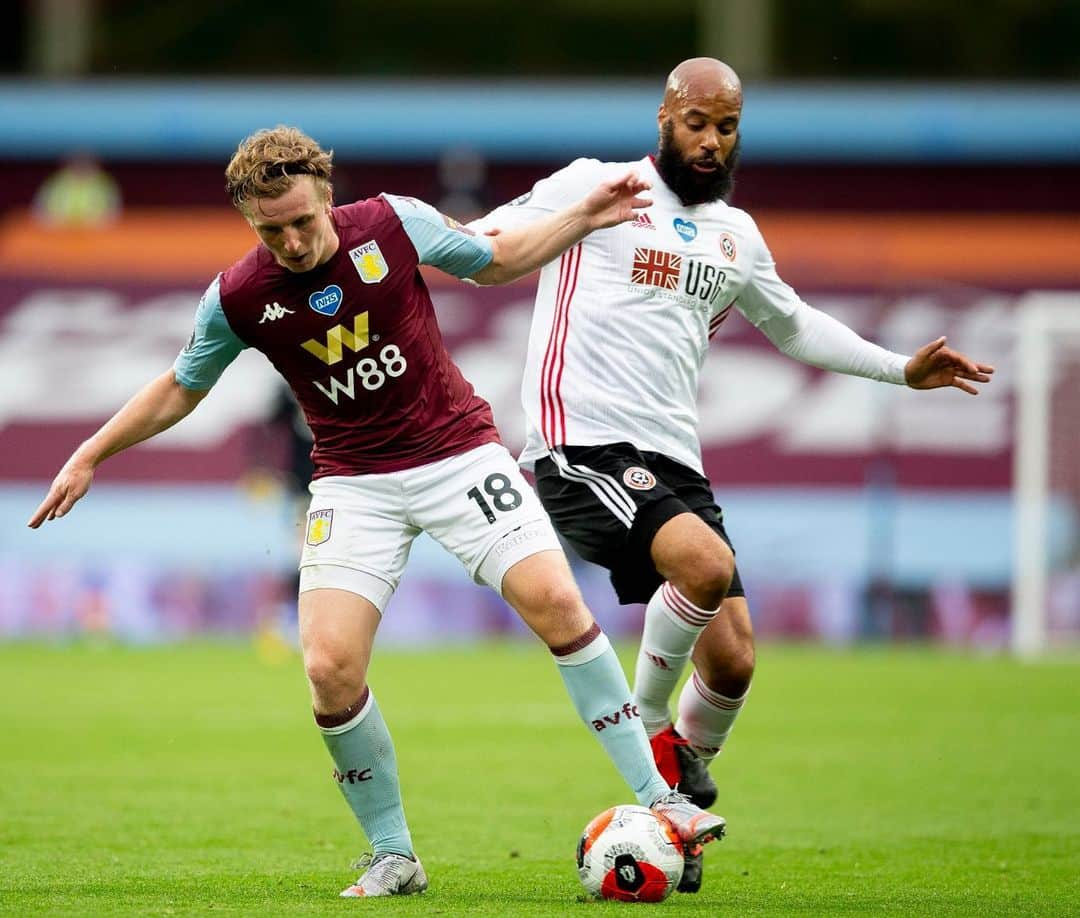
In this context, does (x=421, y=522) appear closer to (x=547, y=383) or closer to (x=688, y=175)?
(x=547, y=383)

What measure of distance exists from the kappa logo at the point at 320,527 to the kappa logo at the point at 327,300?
663 millimetres

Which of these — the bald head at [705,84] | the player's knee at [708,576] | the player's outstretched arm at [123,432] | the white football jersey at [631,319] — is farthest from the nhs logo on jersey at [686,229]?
the player's outstretched arm at [123,432]

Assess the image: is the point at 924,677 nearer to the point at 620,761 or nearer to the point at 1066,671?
the point at 1066,671

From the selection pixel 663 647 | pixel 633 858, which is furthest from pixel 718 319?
pixel 633 858

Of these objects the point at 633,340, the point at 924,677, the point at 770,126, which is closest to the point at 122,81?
the point at 770,126

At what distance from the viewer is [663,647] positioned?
6965 mm

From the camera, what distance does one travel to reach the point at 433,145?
26203 millimetres

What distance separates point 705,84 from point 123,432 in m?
A: 2.34

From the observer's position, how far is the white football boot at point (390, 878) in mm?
6230

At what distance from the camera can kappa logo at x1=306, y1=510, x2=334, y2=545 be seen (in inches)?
250

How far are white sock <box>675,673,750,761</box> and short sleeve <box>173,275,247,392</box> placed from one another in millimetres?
2080

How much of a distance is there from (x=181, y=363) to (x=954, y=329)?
45.1ft

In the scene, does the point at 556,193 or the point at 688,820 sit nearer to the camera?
the point at 688,820

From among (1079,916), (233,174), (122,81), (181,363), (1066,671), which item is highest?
(122,81)
